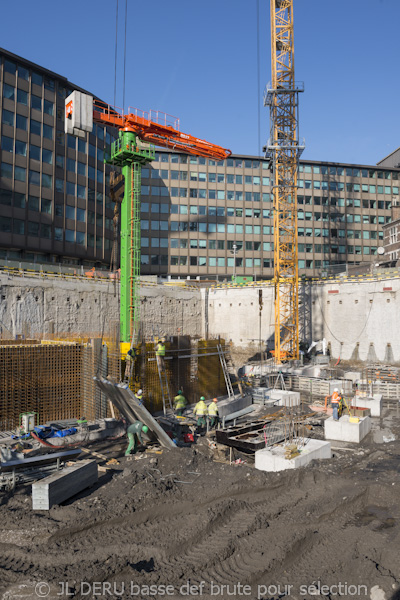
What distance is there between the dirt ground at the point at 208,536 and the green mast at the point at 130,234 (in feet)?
42.0

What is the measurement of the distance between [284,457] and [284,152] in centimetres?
3330

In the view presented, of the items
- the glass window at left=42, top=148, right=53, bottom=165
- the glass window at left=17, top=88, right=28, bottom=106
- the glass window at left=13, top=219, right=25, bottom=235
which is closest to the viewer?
the glass window at left=13, top=219, right=25, bottom=235

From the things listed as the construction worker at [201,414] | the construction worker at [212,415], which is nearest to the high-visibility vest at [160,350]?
the construction worker at [201,414]

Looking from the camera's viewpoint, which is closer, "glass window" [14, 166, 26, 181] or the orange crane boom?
the orange crane boom

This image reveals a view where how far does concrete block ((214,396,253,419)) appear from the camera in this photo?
73.8 feet

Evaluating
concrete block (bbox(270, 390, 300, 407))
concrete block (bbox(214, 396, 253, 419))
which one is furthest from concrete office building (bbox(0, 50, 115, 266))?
concrete block (bbox(270, 390, 300, 407))

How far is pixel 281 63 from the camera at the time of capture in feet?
135

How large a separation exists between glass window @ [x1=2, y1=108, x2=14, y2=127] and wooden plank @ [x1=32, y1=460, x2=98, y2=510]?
38.8 metres

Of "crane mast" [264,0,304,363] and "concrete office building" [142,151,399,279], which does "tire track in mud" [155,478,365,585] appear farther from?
"concrete office building" [142,151,399,279]

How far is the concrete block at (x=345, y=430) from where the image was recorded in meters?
17.6

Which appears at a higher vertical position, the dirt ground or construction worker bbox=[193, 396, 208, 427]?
construction worker bbox=[193, 396, 208, 427]

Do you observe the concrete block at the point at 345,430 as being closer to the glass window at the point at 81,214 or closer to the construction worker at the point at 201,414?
the construction worker at the point at 201,414

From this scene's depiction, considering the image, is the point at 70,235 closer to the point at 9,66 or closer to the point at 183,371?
the point at 9,66

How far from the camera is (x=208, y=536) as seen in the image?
9164mm
